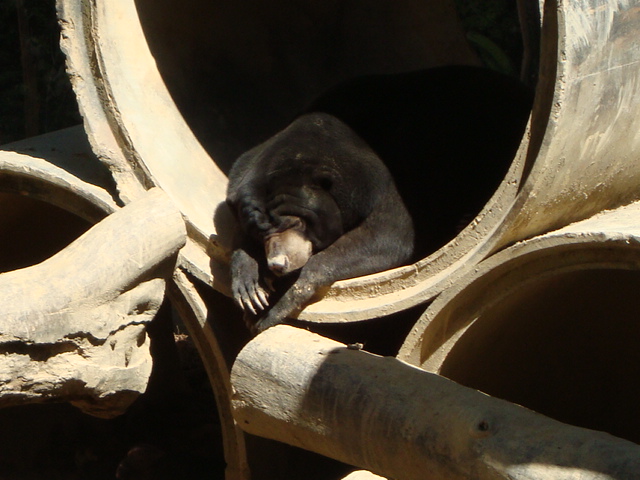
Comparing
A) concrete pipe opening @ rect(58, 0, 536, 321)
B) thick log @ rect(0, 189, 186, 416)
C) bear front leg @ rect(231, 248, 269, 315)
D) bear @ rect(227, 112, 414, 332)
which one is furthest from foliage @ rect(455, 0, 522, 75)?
thick log @ rect(0, 189, 186, 416)

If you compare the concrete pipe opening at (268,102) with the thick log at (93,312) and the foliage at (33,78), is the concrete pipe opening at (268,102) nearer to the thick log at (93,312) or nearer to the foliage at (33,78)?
the thick log at (93,312)

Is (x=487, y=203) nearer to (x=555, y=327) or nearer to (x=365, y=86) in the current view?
(x=555, y=327)

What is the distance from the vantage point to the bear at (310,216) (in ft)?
13.0

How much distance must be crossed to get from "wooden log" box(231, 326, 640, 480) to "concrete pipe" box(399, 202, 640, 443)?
23.0 inches

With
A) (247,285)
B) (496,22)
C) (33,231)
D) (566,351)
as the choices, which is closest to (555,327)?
(566,351)

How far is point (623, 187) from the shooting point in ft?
12.0

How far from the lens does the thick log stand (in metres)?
2.58

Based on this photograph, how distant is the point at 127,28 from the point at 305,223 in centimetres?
130

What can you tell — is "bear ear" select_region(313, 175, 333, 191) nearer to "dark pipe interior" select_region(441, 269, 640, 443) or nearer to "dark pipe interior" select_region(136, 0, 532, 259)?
"dark pipe interior" select_region(136, 0, 532, 259)

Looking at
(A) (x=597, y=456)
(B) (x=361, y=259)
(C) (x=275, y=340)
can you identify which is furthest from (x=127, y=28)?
(A) (x=597, y=456)

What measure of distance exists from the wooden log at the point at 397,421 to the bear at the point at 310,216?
70 centimetres

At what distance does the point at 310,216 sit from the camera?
4215 millimetres

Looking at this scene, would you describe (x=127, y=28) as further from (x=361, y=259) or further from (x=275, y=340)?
(x=275, y=340)

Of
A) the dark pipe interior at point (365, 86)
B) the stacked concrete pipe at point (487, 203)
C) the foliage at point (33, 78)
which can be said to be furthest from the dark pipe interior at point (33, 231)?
the foliage at point (33, 78)
